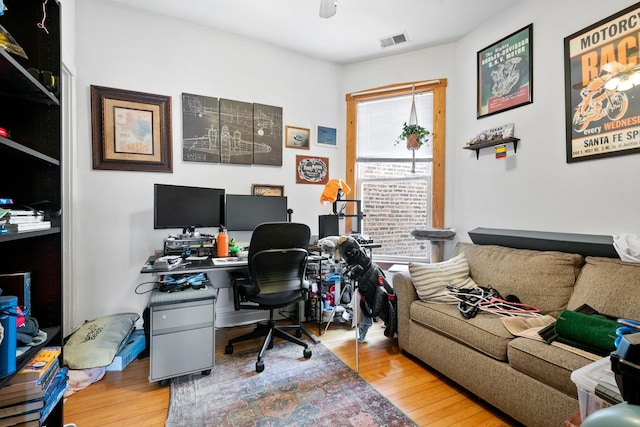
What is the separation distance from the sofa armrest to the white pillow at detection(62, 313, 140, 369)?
215cm

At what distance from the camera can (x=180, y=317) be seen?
1979 mm

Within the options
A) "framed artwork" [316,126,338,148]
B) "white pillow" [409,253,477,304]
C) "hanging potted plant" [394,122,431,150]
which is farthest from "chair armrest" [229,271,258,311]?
"hanging potted plant" [394,122,431,150]

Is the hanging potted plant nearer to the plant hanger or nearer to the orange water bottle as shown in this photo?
the plant hanger

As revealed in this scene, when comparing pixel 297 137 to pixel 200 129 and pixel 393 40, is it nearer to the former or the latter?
pixel 200 129

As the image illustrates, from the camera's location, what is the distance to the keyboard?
2217 mm

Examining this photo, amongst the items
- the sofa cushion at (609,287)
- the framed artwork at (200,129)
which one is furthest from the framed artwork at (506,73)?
the framed artwork at (200,129)

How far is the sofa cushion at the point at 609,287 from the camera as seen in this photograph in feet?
5.25

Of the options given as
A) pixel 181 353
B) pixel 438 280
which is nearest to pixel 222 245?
pixel 181 353

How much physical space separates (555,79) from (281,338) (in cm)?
311

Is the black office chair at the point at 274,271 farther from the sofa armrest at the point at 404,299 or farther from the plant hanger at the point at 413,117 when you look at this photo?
the plant hanger at the point at 413,117

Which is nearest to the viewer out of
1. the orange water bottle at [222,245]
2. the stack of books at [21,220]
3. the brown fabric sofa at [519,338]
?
the stack of books at [21,220]

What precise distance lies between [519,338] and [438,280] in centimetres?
70

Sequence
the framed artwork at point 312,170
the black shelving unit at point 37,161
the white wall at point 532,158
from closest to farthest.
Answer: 1. the black shelving unit at point 37,161
2. the white wall at point 532,158
3. the framed artwork at point 312,170

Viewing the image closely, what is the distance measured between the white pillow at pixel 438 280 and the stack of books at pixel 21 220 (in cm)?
224
